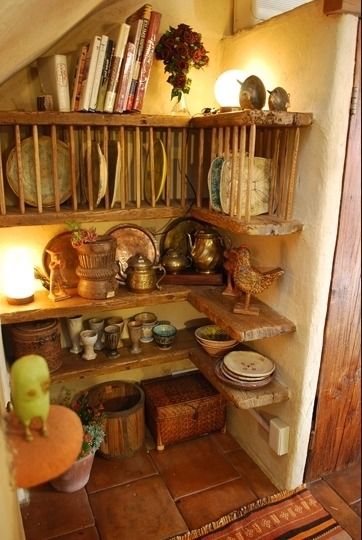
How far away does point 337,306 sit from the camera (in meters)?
1.43

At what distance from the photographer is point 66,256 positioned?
5.81 feet

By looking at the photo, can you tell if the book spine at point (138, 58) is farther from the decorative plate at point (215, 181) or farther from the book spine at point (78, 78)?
the decorative plate at point (215, 181)

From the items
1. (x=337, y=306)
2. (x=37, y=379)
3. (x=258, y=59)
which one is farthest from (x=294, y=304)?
(x=37, y=379)

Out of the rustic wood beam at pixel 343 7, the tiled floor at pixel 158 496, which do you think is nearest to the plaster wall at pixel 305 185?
the rustic wood beam at pixel 343 7

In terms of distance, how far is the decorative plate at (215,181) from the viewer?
1539mm

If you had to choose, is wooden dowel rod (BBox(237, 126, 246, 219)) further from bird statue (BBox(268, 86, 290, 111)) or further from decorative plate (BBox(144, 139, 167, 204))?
decorative plate (BBox(144, 139, 167, 204))

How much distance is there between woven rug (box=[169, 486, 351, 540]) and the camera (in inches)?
59.9

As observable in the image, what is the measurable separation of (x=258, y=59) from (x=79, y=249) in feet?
3.29

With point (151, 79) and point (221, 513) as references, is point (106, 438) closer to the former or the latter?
point (221, 513)

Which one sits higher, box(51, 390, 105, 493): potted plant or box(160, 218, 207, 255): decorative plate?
box(160, 218, 207, 255): decorative plate

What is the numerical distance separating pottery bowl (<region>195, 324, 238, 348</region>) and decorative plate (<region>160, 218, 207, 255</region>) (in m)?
0.38

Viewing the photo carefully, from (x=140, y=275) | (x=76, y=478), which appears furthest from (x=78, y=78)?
(x=76, y=478)

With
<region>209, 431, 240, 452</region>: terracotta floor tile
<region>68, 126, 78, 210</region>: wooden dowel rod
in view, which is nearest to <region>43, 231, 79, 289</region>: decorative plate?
<region>68, 126, 78, 210</region>: wooden dowel rod

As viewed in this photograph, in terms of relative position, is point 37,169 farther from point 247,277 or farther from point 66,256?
point 247,277
